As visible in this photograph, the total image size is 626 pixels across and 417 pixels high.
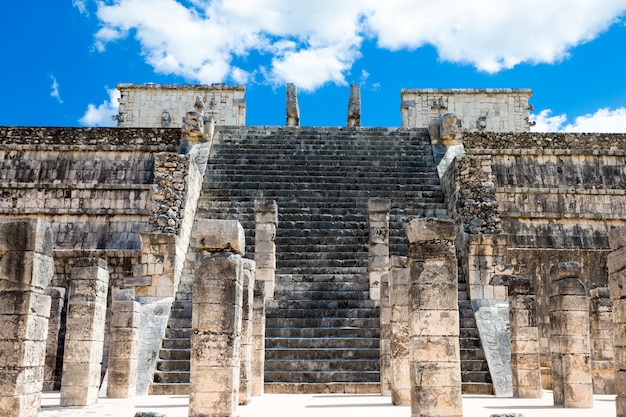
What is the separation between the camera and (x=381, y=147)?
76.3 ft

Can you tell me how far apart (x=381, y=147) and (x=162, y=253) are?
30.3ft

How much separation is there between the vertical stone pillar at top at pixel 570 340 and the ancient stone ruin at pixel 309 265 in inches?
1.3

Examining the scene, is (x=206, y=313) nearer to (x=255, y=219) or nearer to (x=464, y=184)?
(x=255, y=219)

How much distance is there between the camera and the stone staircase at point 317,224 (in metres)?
14.9

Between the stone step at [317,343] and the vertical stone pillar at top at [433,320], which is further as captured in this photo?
the stone step at [317,343]

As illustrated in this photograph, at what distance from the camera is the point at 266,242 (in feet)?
56.1

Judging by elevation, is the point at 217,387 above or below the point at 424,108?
below

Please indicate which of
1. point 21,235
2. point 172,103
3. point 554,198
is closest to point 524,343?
point 554,198

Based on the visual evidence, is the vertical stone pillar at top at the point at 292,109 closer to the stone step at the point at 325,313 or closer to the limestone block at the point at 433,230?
the stone step at the point at 325,313

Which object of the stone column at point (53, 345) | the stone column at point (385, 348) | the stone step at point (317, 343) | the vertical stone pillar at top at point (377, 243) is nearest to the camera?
the stone column at point (385, 348)

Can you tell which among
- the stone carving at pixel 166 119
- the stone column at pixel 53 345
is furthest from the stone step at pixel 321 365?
the stone carving at pixel 166 119

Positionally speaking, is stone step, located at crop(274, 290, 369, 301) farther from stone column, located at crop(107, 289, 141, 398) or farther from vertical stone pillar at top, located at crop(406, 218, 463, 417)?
vertical stone pillar at top, located at crop(406, 218, 463, 417)

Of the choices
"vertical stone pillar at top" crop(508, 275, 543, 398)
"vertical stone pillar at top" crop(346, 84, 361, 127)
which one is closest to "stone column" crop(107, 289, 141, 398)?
"vertical stone pillar at top" crop(508, 275, 543, 398)

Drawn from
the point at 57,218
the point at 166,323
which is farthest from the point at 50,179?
the point at 166,323
